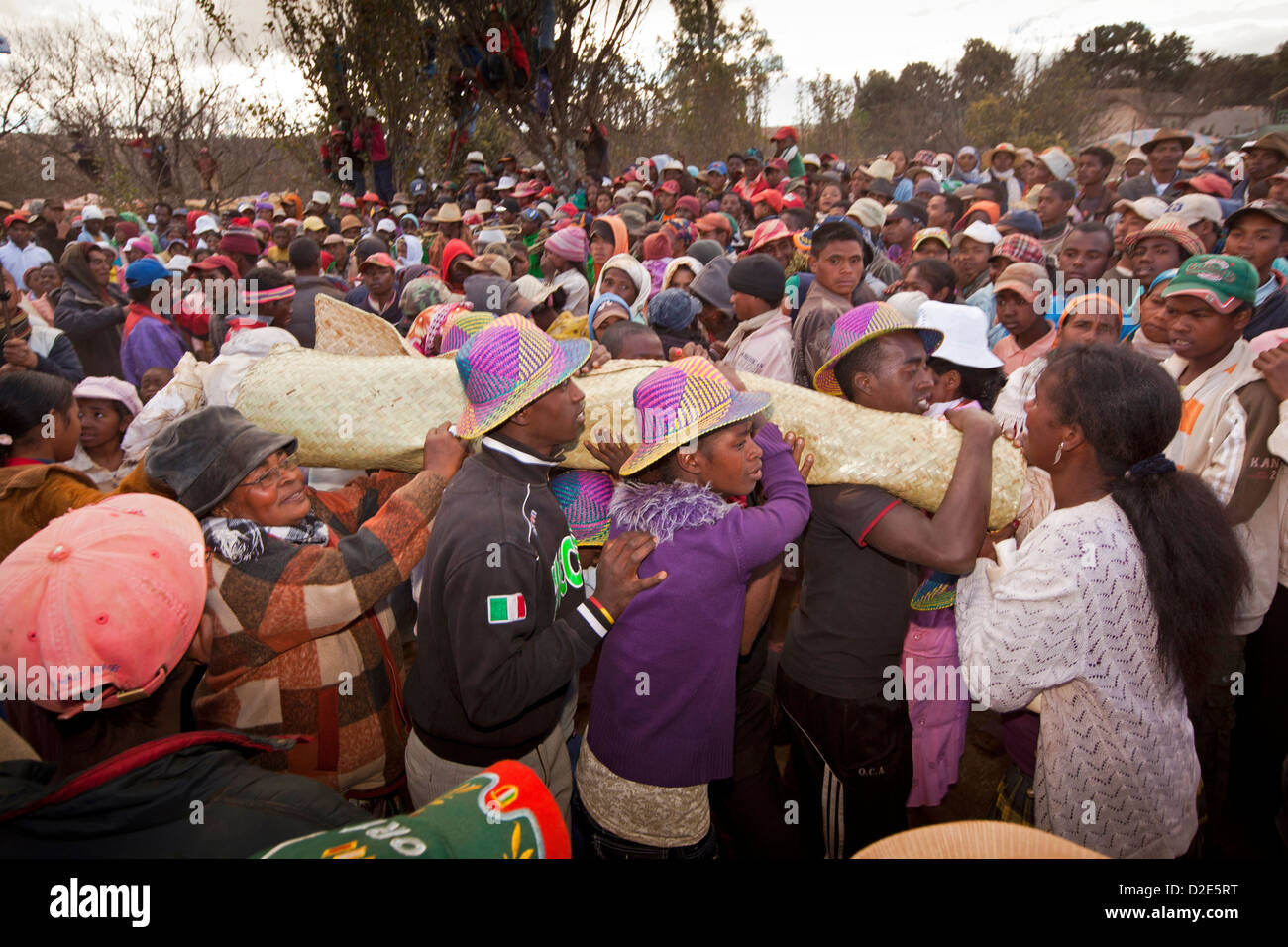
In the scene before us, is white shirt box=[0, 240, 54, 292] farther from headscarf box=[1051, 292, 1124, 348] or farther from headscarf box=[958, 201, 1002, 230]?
headscarf box=[1051, 292, 1124, 348]

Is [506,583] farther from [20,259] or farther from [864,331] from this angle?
[20,259]

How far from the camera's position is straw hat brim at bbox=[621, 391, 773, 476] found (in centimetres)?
201

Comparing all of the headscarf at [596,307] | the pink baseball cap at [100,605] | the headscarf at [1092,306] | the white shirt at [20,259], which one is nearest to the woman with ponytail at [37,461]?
the pink baseball cap at [100,605]

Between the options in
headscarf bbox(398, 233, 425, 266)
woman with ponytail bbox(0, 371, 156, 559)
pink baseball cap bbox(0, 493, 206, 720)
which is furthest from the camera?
headscarf bbox(398, 233, 425, 266)


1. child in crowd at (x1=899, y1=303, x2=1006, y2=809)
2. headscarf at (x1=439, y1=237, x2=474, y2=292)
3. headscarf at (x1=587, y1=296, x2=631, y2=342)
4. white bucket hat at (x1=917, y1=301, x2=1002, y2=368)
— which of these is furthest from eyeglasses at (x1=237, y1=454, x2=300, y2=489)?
headscarf at (x1=439, y1=237, x2=474, y2=292)

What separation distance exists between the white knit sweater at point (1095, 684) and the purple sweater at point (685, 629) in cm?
61

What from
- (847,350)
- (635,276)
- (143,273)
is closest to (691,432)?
(847,350)

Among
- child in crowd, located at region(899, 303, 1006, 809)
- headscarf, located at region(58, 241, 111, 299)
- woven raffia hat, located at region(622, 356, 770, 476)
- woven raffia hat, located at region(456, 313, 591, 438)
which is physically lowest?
child in crowd, located at region(899, 303, 1006, 809)

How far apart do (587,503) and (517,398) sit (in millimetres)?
810

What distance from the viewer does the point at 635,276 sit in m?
5.47

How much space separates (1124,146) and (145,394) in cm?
1743

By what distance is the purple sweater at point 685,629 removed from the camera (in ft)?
6.73

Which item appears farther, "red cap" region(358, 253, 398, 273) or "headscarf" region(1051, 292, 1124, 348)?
"red cap" region(358, 253, 398, 273)

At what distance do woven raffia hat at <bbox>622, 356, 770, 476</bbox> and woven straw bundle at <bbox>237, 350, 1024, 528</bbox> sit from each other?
35 cm
